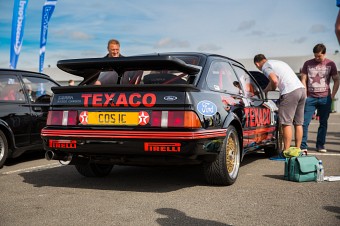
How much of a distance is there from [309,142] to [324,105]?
2.15 m

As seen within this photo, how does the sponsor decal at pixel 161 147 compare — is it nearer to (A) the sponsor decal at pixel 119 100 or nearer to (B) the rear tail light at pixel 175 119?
(B) the rear tail light at pixel 175 119

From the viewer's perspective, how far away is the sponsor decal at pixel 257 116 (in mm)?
5198

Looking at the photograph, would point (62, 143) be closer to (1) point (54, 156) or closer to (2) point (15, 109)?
(1) point (54, 156)

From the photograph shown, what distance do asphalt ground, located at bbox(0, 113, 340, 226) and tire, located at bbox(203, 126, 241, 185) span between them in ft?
0.34

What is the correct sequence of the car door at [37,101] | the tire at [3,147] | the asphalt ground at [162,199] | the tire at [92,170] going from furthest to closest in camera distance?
the car door at [37,101], the tire at [3,147], the tire at [92,170], the asphalt ground at [162,199]

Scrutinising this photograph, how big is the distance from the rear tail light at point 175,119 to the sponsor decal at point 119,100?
0.14 m

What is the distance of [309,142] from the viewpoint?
9398mm

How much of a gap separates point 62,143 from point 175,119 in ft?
4.05

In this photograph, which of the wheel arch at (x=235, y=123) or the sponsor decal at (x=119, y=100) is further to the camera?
the wheel arch at (x=235, y=123)

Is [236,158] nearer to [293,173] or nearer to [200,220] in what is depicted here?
[293,173]

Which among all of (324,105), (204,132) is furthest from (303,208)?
(324,105)

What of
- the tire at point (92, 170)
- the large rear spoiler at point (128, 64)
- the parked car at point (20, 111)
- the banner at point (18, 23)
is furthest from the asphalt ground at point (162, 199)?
the banner at point (18, 23)

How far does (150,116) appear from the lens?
388 cm

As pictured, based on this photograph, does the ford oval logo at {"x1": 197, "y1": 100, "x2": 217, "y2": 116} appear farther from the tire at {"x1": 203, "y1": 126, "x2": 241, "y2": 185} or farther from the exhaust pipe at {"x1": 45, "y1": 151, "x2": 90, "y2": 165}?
the exhaust pipe at {"x1": 45, "y1": 151, "x2": 90, "y2": 165}
